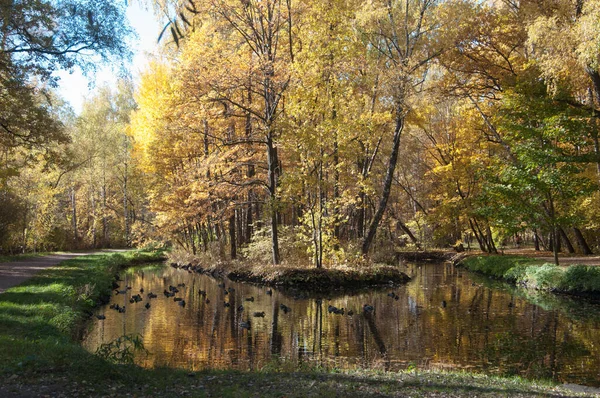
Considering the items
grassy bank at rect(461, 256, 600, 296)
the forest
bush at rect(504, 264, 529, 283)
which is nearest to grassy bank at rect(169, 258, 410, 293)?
the forest

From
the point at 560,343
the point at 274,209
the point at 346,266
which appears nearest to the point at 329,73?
the point at 274,209

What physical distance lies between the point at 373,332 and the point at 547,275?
32.7 feet

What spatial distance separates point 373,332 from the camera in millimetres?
11172

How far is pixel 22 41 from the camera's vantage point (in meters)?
12.3

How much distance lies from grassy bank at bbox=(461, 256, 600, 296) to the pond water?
1044 millimetres

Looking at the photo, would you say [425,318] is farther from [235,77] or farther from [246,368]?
[235,77]

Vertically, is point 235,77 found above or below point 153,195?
above

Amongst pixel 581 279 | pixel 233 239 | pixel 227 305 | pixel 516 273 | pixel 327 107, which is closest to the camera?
pixel 227 305

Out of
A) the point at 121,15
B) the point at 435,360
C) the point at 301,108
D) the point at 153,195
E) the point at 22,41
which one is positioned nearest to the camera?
the point at 435,360

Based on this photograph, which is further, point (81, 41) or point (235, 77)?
point (235, 77)

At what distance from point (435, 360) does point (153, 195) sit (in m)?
20.2

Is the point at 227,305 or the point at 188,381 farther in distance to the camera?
the point at 227,305

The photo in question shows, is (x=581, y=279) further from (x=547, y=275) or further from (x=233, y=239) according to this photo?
(x=233, y=239)

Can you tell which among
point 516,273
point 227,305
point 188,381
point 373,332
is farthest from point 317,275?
point 188,381
